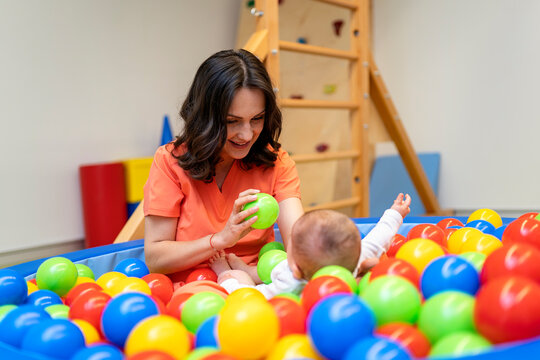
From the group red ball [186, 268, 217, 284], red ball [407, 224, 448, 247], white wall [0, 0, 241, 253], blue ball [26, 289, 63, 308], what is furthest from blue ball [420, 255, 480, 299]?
white wall [0, 0, 241, 253]

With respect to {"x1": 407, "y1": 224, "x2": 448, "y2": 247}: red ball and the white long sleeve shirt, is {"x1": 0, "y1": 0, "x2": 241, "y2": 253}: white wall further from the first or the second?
{"x1": 407, "y1": 224, "x2": 448, "y2": 247}: red ball

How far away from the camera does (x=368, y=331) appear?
73 cm

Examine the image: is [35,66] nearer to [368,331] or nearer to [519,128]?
[368,331]

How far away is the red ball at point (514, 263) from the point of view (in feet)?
2.74

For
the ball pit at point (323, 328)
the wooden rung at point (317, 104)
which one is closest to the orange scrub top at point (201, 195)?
the ball pit at point (323, 328)

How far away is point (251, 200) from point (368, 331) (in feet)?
1.73

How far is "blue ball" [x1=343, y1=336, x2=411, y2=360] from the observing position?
622 mm

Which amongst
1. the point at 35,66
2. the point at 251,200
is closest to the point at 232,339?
the point at 251,200

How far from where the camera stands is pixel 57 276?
1286mm

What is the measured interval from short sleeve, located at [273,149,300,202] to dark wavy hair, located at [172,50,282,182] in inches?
6.5

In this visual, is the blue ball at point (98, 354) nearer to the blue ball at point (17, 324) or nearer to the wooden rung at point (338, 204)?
the blue ball at point (17, 324)

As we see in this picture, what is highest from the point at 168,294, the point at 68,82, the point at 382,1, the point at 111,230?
the point at 382,1

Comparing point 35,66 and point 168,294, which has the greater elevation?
point 35,66

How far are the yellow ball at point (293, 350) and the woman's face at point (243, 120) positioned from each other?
63 centimetres
